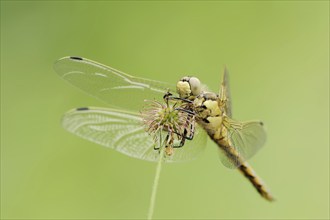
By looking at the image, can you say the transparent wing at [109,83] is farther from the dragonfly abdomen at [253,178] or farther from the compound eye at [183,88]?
the dragonfly abdomen at [253,178]

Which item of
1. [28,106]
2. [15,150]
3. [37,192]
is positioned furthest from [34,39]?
[37,192]

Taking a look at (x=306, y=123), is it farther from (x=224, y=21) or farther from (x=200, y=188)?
(x=224, y=21)

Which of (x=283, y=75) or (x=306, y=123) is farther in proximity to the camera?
(x=283, y=75)

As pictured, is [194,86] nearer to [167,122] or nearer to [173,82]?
[167,122]

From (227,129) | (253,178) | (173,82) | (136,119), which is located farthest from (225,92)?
(173,82)

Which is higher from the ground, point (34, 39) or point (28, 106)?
point (34, 39)

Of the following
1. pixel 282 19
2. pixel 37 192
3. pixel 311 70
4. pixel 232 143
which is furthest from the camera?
pixel 282 19
